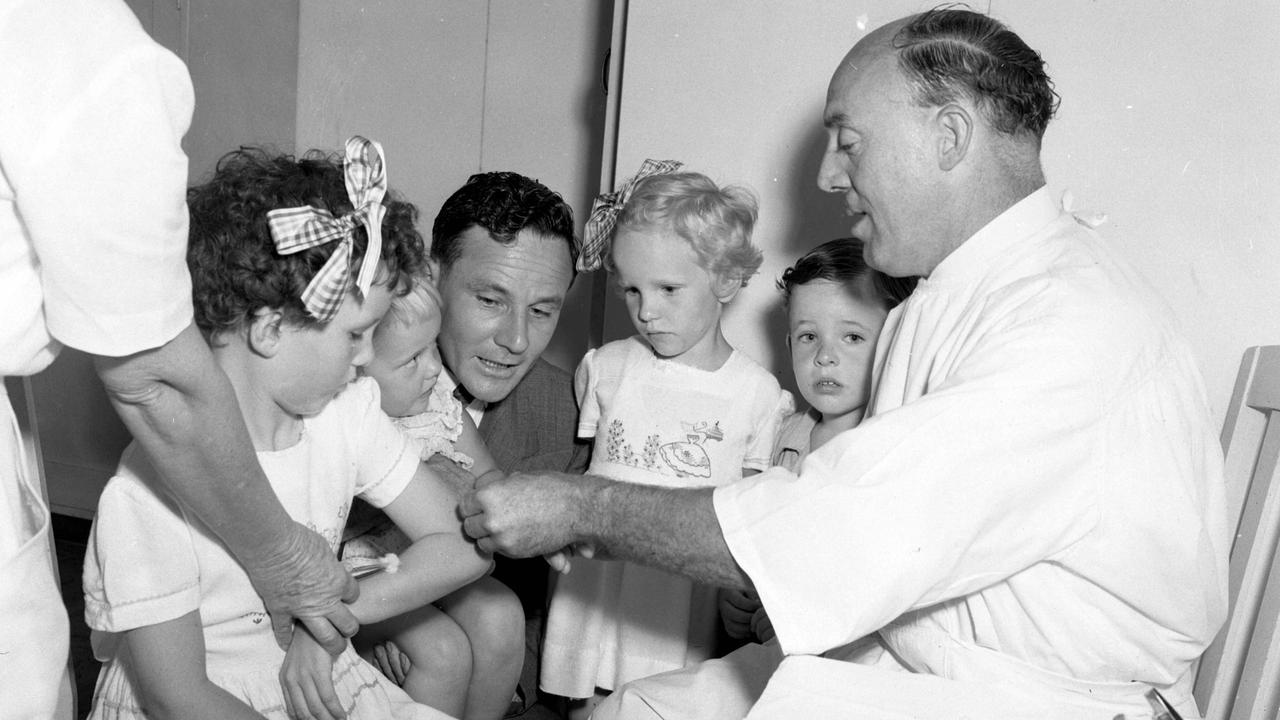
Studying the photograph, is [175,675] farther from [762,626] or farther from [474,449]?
[762,626]

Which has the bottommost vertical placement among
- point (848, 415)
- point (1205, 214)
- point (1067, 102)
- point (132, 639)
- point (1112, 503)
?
point (132, 639)

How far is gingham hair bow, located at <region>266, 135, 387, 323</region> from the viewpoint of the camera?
1493 millimetres

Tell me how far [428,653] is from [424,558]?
1.06 feet

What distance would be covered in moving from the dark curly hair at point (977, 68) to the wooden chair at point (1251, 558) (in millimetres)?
651

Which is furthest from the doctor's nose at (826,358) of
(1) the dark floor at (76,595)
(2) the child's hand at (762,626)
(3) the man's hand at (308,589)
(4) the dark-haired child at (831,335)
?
(1) the dark floor at (76,595)

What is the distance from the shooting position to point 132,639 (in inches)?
57.3

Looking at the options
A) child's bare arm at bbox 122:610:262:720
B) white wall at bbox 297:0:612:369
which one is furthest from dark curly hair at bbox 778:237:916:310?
white wall at bbox 297:0:612:369

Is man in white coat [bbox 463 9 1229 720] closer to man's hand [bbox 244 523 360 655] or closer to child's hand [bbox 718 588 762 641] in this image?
man's hand [bbox 244 523 360 655]

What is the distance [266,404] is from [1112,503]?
1.16 m

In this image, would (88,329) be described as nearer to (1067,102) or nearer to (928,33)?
(928,33)

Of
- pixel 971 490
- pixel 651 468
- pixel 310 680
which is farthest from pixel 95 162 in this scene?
pixel 651 468

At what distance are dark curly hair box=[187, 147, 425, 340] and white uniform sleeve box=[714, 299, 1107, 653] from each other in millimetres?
660

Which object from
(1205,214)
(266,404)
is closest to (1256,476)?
(1205,214)

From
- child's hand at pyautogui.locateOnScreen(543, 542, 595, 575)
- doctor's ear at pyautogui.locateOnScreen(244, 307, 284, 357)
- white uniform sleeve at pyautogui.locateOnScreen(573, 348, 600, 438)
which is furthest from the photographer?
white uniform sleeve at pyautogui.locateOnScreen(573, 348, 600, 438)
